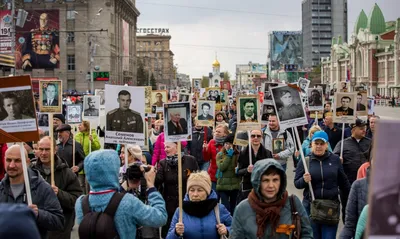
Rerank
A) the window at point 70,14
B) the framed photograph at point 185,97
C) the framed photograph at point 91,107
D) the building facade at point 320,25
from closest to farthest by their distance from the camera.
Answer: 1. the framed photograph at point 91,107
2. the framed photograph at point 185,97
3. the window at point 70,14
4. the building facade at point 320,25

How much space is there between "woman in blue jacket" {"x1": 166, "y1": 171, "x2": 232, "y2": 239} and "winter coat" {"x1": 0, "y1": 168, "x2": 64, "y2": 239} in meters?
0.96

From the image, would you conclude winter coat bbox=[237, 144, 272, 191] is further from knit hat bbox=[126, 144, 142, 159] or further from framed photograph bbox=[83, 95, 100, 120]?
framed photograph bbox=[83, 95, 100, 120]

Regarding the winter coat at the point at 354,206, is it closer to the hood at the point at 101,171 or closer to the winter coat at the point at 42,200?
the hood at the point at 101,171

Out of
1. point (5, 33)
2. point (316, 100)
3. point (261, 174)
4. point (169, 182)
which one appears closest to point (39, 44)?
point (5, 33)

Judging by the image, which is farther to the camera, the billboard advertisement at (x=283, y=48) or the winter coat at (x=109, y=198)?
the billboard advertisement at (x=283, y=48)

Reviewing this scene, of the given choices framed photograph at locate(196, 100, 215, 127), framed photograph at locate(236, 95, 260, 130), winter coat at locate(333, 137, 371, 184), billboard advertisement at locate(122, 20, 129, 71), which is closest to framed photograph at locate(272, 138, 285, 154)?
framed photograph at locate(236, 95, 260, 130)

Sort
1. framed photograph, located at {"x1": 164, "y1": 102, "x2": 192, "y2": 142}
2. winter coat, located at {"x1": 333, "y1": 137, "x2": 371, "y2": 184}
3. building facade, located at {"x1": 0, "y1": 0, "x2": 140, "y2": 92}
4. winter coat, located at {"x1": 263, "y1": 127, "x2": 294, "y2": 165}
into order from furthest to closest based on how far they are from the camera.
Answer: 1. building facade, located at {"x1": 0, "y1": 0, "x2": 140, "y2": 92}
2. winter coat, located at {"x1": 263, "y1": 127, "x2": 294, "y2": 165}
3. winter coat, located at {"x1": 333, "y1": 137, "x2": 371, "y2": 184}
4. framed photograph, located at {"x1": 164, "y1": 102, "x2": 192, "y2": 142}

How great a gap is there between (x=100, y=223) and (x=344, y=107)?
7924 mm

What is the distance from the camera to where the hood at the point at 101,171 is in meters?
4.23

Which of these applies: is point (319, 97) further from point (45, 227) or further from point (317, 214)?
point (45, 227)

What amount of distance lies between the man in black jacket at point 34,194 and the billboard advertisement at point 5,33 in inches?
865

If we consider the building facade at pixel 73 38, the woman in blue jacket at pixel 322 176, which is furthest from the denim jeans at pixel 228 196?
the building facade at pixel 73 38

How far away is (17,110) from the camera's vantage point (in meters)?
5.13

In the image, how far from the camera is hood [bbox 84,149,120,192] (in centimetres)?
423
